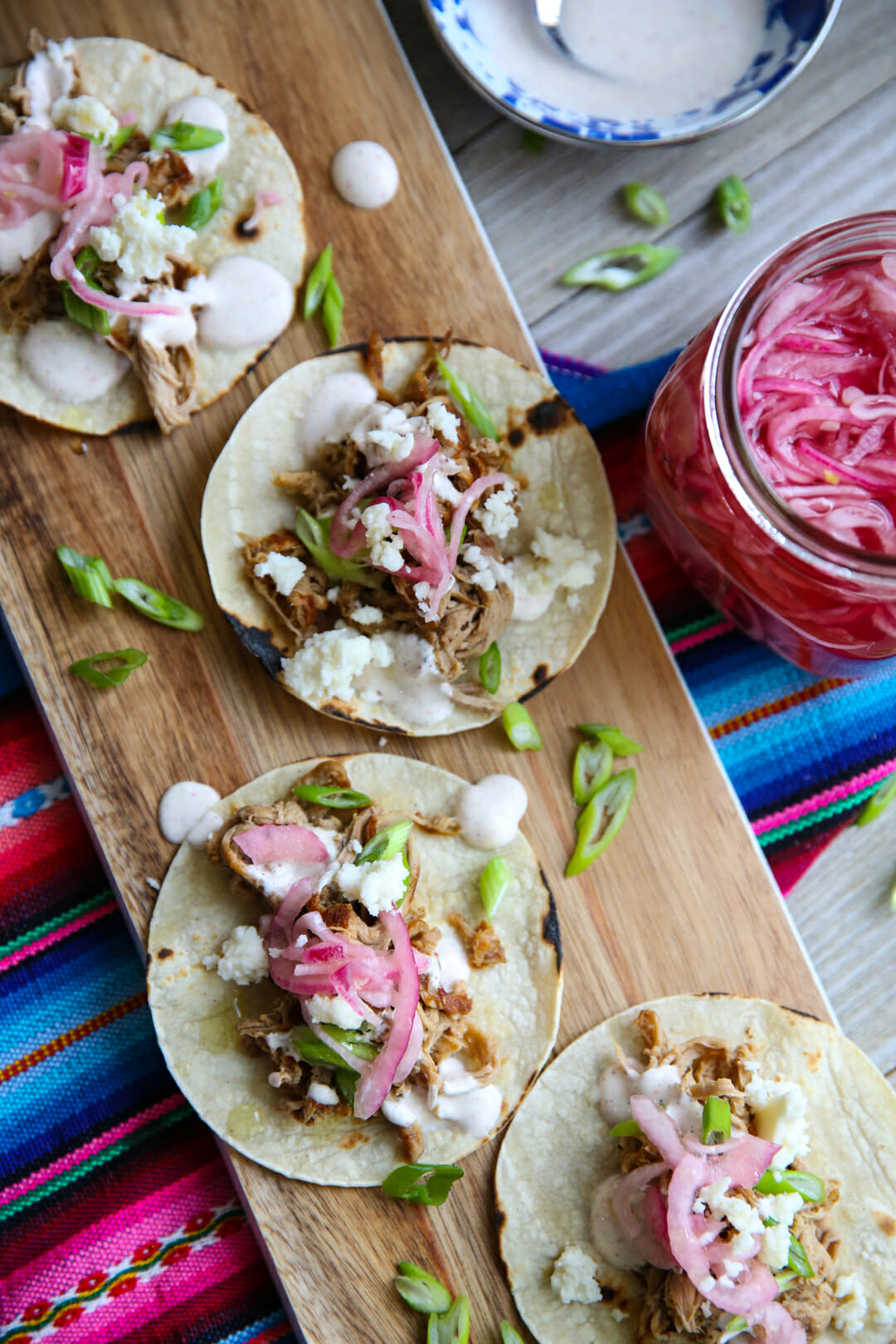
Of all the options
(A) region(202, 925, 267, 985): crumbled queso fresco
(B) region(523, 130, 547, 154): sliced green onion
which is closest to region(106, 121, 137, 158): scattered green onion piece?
(B) region(523, 130, 547, 154): sliced green onion

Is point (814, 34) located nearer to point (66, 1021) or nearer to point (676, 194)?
point (676, 194)

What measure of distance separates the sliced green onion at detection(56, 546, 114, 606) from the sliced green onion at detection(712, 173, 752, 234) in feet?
5.58

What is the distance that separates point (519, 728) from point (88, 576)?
3.31ft

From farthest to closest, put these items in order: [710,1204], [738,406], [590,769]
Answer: [590,769] → [710,1204] → [738,406]

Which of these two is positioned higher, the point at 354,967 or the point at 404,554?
the point at 404,554

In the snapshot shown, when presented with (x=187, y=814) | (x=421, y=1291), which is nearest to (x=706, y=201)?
(x=187, y=814)

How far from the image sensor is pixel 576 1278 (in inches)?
84.2

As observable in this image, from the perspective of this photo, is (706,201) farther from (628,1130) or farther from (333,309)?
(628,1130)

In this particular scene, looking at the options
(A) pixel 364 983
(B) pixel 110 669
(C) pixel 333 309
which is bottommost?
(A) pixel 364 983

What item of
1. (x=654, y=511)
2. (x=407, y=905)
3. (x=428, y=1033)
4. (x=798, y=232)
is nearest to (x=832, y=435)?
(x=654, y=511)

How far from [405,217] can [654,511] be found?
2.89ft

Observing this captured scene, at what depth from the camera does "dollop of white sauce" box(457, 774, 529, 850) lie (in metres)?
2.25

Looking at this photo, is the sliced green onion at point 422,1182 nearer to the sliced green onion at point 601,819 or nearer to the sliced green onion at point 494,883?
the sliced green onion at point 494,883

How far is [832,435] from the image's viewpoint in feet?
6.02
